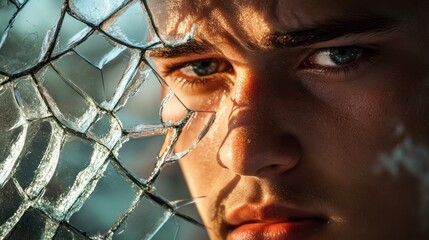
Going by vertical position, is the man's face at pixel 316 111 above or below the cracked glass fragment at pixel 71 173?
above

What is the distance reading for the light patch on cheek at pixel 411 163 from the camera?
0.92 meters

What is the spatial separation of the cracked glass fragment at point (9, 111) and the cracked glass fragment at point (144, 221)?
0.17 m

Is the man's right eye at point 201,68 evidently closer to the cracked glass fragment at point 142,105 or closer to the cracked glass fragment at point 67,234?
the cracked glass fragment at point 142,105

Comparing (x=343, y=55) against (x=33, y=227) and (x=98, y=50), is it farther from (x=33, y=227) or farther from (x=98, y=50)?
(x=33, y=227)

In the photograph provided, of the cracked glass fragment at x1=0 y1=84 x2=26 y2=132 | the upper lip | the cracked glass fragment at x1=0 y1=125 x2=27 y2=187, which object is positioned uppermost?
the upper lip

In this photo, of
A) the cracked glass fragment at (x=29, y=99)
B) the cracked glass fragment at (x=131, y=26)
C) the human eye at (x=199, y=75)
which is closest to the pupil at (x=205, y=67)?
the human eye at (x=199, y=75)

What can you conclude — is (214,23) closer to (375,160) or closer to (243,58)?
(243,58)

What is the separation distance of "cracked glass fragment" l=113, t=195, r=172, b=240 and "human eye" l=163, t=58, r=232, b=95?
0.16 meters

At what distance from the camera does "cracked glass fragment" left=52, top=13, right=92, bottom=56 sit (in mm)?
894

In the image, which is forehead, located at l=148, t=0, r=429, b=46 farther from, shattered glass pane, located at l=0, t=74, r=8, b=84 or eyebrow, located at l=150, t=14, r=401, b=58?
shattered glass pane, located at l=0, t=74, r=8, b=84

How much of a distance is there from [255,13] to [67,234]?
0.32m

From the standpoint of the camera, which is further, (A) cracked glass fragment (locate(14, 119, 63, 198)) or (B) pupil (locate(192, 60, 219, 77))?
(B) pupil (locate(192, 60, 219, 77))

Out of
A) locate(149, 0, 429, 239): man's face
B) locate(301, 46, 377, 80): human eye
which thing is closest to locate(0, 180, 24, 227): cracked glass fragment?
locate(149, 0, 429, 239): man's face

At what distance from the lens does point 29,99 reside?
0.89 meters
